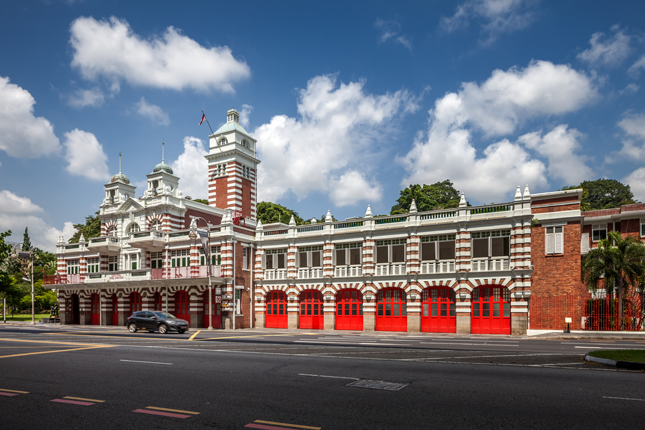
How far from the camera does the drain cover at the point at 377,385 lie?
391 inches

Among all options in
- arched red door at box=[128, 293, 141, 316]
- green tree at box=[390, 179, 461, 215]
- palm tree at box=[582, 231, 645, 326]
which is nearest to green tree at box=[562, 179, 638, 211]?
green tree at box=[390, 179, 461, 215]

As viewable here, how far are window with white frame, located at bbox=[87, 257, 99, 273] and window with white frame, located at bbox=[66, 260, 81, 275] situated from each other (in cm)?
159

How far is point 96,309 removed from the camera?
47375mm

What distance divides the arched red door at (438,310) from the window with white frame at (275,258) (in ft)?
41.2

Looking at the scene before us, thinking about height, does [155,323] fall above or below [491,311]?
below

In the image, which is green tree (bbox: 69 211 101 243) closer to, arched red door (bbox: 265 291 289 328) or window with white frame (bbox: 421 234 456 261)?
arched red door (bbox: 265 291 289 328)

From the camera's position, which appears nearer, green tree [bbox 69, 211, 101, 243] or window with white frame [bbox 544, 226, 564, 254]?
window with white frame [bbox 544, 226, 564, 254]

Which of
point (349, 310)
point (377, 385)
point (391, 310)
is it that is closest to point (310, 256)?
point (349, 310)

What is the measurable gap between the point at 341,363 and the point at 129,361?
6.90 metres

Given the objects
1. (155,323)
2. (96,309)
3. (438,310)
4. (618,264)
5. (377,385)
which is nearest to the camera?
(377,385)

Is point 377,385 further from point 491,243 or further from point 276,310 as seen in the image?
point 276,310

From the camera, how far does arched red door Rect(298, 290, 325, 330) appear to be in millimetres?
37188

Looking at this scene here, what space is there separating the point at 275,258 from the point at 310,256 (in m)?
3.59

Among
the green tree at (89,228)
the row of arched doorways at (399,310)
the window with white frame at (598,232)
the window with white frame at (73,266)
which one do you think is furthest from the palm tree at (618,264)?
the green tree at (89,228)
